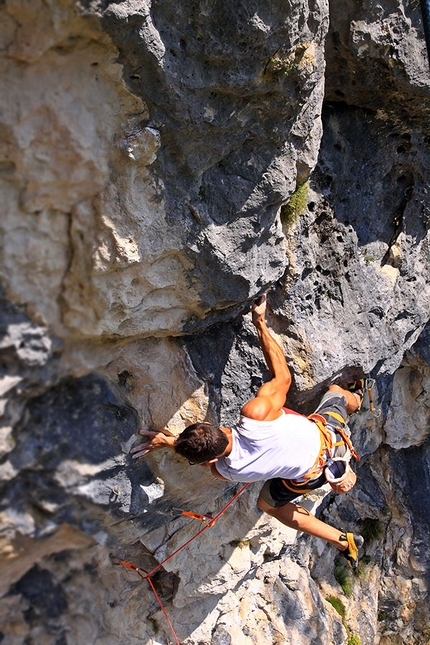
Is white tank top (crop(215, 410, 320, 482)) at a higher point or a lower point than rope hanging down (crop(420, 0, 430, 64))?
lower

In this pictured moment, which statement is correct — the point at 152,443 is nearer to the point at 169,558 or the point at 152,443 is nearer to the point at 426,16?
the point at 169,558

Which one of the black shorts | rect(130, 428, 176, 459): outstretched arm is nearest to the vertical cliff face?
rect(130, 428, 176, 459): outstretched arm

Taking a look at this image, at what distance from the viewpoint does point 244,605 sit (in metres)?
5.30

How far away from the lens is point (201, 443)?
291cm

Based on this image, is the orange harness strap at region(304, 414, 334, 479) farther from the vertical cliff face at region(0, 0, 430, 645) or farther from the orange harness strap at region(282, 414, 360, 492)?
the vertical cliff face at region(0, 0, 430, 645)

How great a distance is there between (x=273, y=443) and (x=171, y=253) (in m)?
1.41

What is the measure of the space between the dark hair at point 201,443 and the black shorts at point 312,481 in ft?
3.38

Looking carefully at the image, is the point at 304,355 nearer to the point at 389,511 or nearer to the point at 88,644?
the point at 88,644

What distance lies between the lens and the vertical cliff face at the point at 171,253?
2.17 meters

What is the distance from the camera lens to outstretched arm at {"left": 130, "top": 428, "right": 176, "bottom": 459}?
10.2ft


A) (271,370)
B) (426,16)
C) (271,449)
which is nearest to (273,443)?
(271,449)

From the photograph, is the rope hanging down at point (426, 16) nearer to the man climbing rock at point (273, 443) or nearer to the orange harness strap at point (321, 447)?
the man climbing rock at point (273, 443)

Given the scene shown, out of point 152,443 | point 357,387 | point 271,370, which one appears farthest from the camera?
point 357,387

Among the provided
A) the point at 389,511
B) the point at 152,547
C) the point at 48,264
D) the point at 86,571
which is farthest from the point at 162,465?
the point at 389,511
